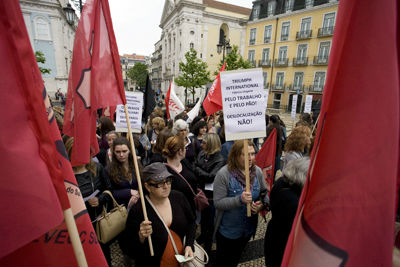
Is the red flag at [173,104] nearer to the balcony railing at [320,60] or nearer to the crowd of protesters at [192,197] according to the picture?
the crowd of protesters at [192,197]

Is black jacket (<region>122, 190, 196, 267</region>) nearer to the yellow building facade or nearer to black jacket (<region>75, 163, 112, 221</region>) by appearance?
black jacket (<region>75, 163, 112, 221</region>)

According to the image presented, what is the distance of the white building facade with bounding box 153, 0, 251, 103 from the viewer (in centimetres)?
3544

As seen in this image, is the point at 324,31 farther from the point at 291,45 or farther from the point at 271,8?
the point at 271,8

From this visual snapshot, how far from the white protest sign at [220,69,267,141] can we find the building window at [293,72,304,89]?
2858cm

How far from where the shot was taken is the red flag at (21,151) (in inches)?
28.2

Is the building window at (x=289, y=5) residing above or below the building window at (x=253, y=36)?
above

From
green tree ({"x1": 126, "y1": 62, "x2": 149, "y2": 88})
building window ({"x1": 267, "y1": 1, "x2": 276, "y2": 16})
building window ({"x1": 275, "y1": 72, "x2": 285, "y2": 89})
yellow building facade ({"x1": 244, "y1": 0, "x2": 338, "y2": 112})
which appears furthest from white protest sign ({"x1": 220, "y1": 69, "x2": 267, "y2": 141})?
green tree ({"x1": 126, "y1": 62, "x2": 149, "y2": 88})

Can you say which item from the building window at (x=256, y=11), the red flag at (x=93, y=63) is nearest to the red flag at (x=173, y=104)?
the red flag at (x=93, y=63)

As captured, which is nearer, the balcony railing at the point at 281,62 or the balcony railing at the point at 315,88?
the balcony railing at the point at 315,88

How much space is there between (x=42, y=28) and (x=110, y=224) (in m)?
37.0

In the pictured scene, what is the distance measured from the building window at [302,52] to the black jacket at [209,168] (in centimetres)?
2823

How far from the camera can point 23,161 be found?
2.48 feet

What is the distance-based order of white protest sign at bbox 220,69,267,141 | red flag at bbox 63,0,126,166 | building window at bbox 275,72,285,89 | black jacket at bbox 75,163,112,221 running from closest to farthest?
red flag at bbox 63,0,126,166
white protest sign at bbox 220,69,267,141
black jacket at bbox 75,163,112,221
building window at bbox 275,72,285,89

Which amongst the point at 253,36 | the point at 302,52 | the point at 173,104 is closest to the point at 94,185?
the point at 173,104
